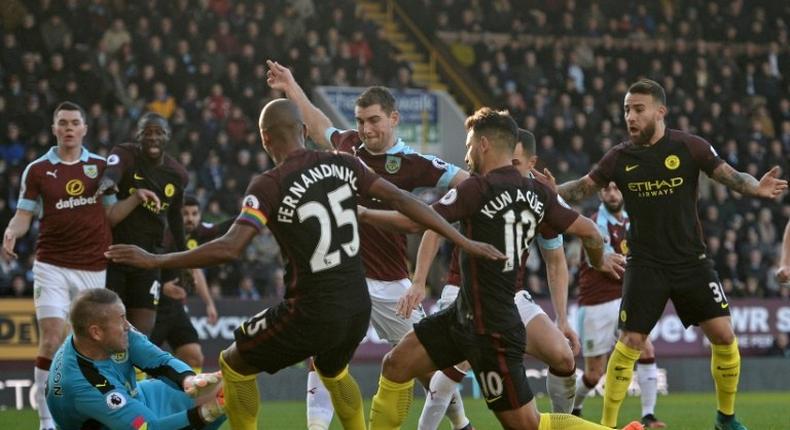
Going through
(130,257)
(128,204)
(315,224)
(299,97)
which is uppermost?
(299,97)

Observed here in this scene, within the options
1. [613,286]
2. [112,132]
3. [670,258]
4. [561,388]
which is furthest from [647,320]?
[112,132]

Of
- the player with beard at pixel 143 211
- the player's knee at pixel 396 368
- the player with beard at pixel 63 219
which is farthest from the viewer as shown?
the player with beard at pixel 143 211

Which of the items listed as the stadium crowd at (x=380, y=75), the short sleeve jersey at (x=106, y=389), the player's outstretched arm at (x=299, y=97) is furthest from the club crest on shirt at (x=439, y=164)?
the stadium crowd at (x=380, y=75)

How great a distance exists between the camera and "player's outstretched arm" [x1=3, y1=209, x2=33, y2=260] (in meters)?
11.3

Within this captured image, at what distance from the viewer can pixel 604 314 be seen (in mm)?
14398

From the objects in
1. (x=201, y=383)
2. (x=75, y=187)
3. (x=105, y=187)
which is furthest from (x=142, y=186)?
(x=201, y=383)

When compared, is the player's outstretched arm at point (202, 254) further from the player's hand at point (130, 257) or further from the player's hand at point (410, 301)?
the player's hand at point (410, 301)

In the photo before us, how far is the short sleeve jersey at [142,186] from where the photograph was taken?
39.2 feet

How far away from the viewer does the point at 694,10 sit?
32.1 m

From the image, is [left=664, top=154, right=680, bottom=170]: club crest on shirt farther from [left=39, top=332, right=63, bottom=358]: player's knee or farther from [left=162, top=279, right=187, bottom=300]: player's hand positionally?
[left=39, top=332, right=63, bottom=358]: player's knee

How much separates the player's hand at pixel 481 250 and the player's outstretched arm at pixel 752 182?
2.93 metres

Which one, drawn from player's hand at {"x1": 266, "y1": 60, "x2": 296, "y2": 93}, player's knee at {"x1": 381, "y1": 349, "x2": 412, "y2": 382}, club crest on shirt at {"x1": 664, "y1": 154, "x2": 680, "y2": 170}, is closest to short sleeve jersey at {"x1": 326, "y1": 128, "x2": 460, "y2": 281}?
player's hand at {"x1": 266, "y1": 60, "x2": 296, "y2": 93}

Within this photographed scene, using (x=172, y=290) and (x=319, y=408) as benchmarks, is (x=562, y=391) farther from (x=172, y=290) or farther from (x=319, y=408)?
(x=172, y=290)

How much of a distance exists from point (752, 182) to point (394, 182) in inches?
109
